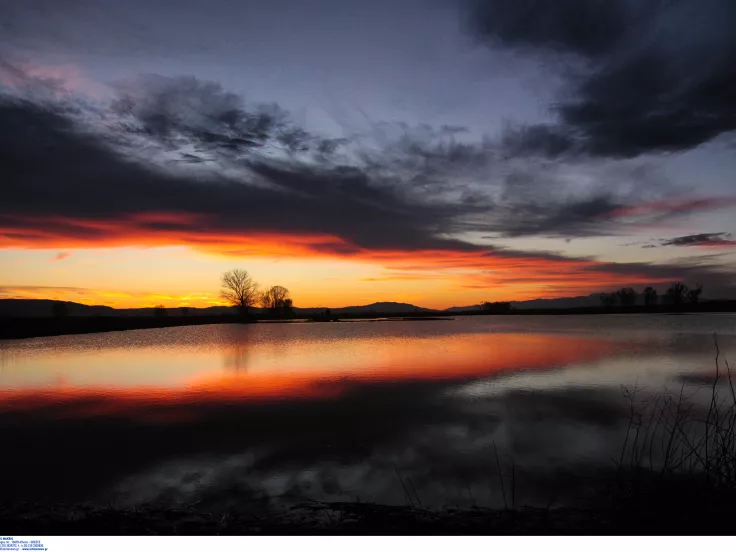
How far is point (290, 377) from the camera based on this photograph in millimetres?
14531

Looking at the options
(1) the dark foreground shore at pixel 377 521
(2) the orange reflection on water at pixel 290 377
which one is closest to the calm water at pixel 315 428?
(2) the orange reflection on water at pixel 290 377

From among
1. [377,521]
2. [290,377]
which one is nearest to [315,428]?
[377,521]

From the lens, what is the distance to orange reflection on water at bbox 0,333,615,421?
10.8 metres

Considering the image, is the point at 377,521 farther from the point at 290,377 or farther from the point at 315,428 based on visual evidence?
the point at 290,377

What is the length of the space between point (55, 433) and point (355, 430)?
16.9ft

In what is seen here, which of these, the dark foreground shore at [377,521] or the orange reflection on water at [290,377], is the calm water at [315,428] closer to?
the orange reflection on water at [290,377]

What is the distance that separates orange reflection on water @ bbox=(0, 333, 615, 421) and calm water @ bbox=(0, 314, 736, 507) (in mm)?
81

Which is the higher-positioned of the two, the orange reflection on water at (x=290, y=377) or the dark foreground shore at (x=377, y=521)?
the orange reflection on water at (x=290, y=377)

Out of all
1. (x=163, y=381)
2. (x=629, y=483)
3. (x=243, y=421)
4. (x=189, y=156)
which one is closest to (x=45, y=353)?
(x=163, y=381)

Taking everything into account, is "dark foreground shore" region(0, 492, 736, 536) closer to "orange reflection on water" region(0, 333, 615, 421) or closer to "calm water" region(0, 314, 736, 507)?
"calm water" region(0, 314, 736, 507)

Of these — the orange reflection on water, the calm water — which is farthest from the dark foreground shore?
the orange reflection on water

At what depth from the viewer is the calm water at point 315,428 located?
18.2 feet

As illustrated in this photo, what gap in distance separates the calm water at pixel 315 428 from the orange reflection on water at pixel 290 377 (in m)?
0.08
